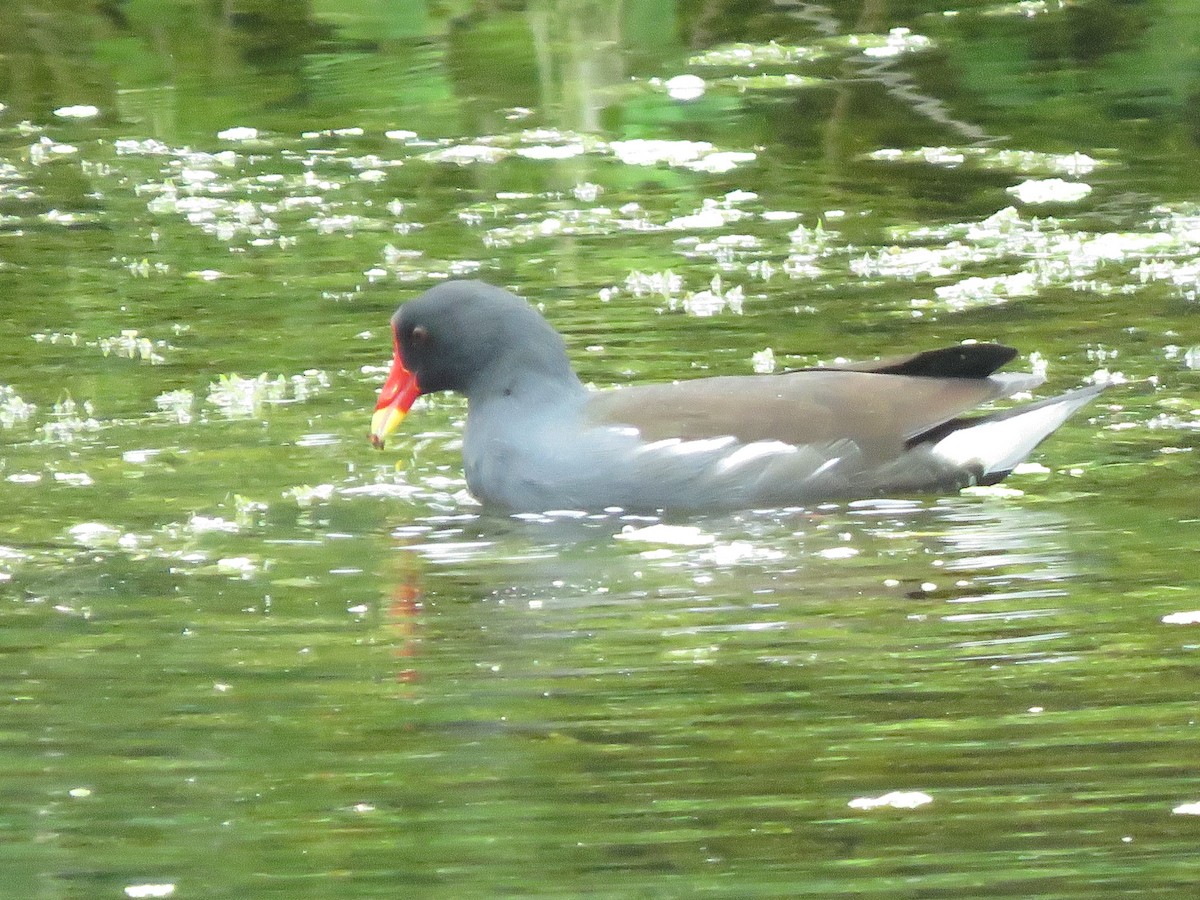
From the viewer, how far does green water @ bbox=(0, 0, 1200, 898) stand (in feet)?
13.5

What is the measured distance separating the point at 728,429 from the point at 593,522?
474mm

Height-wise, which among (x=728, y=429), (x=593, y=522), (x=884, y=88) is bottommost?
(x=593, y=522)

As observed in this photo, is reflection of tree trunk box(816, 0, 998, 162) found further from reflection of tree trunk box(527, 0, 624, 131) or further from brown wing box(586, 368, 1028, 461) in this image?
brown wing box(586, 368, 1028, 461)

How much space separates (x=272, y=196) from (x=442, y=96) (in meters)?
2.64

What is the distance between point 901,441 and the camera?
6.92 metres

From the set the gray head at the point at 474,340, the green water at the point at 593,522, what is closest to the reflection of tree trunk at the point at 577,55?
the green water at the point at 593,522

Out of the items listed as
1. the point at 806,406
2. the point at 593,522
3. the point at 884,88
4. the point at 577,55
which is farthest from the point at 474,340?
the point at 577,55

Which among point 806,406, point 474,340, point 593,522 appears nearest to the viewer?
point 593,522

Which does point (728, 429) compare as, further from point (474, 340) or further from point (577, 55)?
point (577, 55)

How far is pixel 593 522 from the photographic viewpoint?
6.68 metres

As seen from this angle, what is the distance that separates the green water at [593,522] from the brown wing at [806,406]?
270 mm

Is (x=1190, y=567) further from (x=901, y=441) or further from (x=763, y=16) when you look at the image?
(x=763, y=16)

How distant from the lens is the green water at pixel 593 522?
4125 millimetres

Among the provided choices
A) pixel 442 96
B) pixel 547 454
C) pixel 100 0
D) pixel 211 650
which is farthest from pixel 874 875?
pixel 100 0
